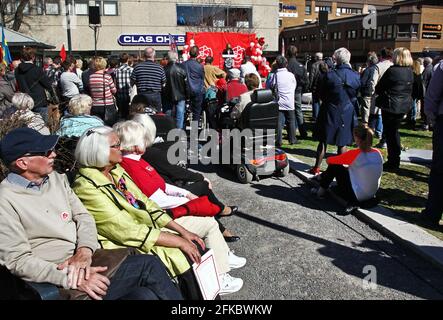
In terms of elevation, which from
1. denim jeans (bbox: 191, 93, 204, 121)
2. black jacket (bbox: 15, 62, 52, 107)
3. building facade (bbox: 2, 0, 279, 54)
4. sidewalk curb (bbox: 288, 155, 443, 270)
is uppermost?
building facade (bbox: 2, 0, 279, 54)

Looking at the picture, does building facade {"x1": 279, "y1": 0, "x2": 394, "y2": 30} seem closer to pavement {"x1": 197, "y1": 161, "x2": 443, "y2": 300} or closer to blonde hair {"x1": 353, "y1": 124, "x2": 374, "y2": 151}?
blonde hair {"x1": 353, "y1": 124, "x2": 374, "y2": 151}

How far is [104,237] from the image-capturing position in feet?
10.2

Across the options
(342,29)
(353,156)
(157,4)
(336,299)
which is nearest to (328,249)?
(336,299)

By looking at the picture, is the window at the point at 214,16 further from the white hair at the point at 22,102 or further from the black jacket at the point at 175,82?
the white hair at the point at 22,102

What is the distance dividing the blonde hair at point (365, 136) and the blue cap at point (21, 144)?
11.8 ft

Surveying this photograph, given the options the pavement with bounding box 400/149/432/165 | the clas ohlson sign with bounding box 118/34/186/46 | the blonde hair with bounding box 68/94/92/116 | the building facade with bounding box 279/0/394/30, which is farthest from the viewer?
the building facade with bounding box 279/0/394/30

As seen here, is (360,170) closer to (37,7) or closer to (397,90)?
(397,90)

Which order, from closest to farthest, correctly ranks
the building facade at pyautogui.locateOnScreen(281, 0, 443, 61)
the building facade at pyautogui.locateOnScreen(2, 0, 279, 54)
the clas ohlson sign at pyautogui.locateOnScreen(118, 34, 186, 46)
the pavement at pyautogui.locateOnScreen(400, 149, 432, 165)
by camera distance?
1. the pavement at pyautogui.locateOnScreen(400, 149, 432, 165)
2. the building facade at pyautogui.locateOnScreen(2, 0, 279, 54)
3. the clas ohlson sign at pyautogui.locateOnScreen(118, 34, 186, 46)
4. the building facade at pyautogui.locateOnScreen(281, 0, 443, 61)

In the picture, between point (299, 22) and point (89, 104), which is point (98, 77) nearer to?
point (89, 104)

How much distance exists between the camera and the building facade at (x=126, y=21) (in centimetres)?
3316

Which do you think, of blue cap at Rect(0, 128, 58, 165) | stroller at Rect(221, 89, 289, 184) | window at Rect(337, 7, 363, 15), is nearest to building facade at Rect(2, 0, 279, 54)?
stroller at Rect(221, 89, 289, 184)

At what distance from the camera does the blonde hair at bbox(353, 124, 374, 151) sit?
4.96 m

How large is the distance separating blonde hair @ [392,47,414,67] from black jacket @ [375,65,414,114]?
10 cm

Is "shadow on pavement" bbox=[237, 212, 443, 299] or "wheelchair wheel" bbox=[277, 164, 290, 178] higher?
"wheelchair wheel" bbox=[277, 164, 290, 178]
